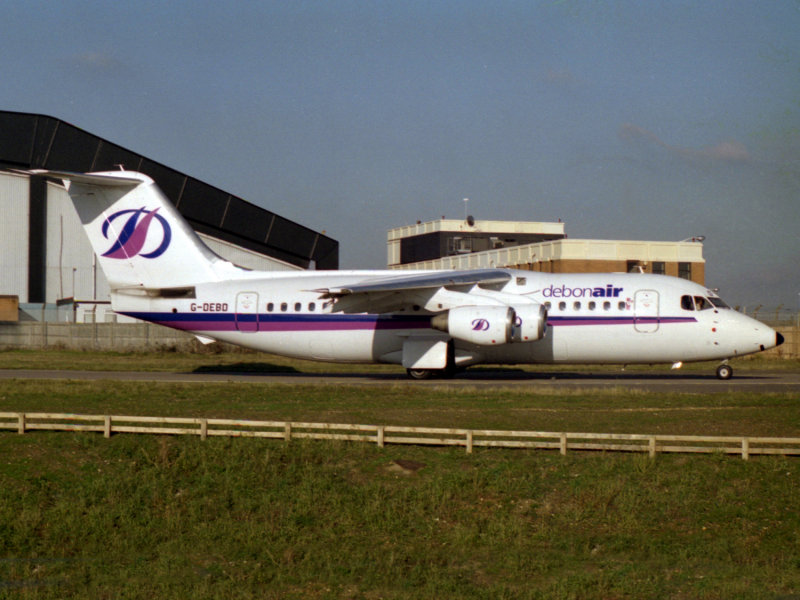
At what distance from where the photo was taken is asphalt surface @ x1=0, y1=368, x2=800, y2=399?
31625 mm

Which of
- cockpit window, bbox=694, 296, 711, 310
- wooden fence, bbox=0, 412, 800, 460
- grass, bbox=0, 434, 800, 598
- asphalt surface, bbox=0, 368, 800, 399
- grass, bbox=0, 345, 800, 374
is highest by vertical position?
cockpit window, bbox=694, 296, 711, 310

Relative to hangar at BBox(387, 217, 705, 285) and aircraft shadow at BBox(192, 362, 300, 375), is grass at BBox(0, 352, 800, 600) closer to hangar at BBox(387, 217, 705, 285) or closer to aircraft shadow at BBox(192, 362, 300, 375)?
aircraft shadow at BBox(192, 362, 300, 375)

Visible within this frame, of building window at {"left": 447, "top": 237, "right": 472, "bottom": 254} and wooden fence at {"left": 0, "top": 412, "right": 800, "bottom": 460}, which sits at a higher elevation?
building window at {"left": 447, "top": 237, "right": 472, "bottom": 254}

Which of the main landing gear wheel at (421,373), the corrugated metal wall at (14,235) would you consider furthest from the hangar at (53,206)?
the main landing gear wheel at (421,373)

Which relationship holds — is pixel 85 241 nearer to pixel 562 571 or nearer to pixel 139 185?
pixel 139 185

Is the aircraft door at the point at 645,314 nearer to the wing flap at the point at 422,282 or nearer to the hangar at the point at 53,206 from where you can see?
the wing flap at the point at 422,282

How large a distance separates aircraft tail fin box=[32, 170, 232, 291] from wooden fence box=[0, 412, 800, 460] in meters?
13.7

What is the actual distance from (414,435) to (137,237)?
18.7m

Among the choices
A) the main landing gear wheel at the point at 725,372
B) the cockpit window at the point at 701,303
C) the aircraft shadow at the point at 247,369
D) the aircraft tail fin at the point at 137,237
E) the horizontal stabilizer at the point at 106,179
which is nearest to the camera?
the cockpit window at the point at 701,303

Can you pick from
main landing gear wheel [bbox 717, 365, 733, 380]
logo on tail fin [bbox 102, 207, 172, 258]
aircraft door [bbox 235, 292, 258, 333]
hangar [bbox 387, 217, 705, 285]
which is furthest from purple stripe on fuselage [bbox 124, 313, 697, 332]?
hangar [bbox 387, 217, 705, 285]

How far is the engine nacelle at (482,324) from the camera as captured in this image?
102ft

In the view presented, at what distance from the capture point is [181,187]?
66875 millimetres

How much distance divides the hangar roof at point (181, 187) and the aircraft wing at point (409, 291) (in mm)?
30977

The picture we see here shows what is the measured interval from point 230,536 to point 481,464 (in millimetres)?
5714
